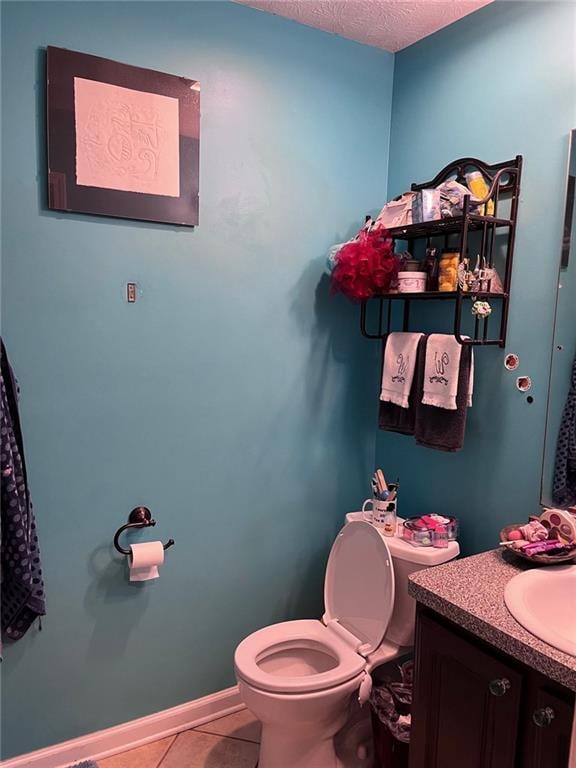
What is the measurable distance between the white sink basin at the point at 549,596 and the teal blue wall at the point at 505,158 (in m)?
0.36

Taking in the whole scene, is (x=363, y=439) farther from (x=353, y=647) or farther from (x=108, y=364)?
(x=108, y=364)

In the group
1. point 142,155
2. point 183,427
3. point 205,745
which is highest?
point 142,155

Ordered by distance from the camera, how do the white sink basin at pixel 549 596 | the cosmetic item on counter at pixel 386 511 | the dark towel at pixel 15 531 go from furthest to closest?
the cosmetic item on counter at pixel 386 511
the dark towel at pixel 15 531
the white sink basin at pixel 549 596

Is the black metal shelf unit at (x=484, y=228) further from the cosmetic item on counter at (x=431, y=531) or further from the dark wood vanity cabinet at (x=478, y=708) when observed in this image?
the dark wood vanity cabinet at (x=478, y=708)

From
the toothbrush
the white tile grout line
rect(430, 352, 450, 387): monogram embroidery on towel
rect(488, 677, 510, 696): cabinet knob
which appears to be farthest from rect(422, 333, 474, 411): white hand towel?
the white tile grout line

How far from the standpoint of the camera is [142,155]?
5.91 ft

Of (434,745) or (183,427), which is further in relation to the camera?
(183,427)

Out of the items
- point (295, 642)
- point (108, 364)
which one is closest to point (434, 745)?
point (295, 642)

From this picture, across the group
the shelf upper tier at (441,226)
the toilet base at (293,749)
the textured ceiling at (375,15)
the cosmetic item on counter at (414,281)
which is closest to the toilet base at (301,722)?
the toilet base at (293,749)

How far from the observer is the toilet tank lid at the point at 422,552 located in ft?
6.05

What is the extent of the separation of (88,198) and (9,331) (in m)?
0.48

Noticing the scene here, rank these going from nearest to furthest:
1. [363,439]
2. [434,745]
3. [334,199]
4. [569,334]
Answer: [434,745]
[569,334]
[334,199]
[363,439]

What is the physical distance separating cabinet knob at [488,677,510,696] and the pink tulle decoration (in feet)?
4.34

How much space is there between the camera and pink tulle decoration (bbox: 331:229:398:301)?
2.03m
